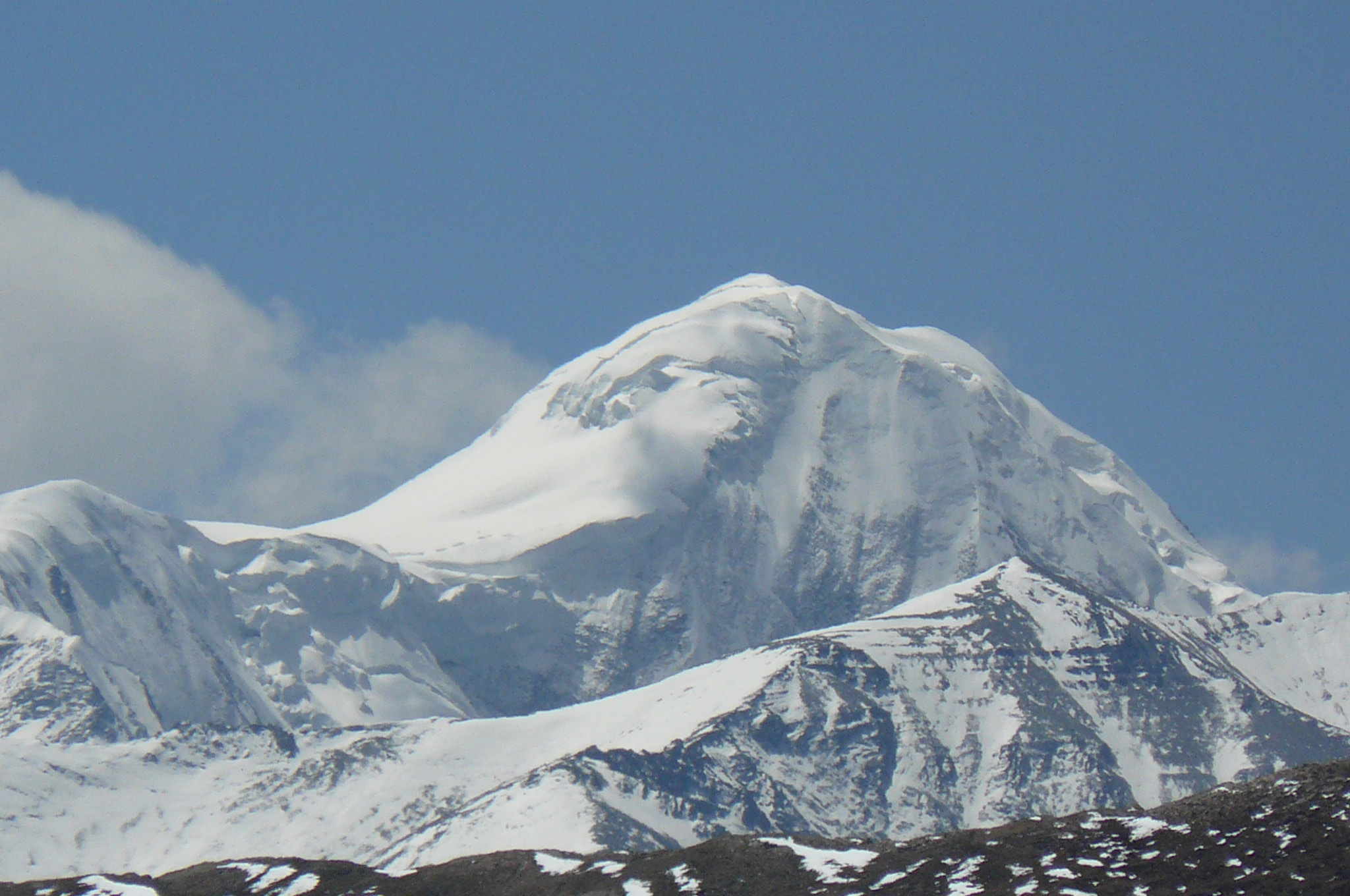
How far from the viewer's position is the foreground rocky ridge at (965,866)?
486 ft

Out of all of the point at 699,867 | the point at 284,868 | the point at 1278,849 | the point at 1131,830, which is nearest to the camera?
the point at 1278,849

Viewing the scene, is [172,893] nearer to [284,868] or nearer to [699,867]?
[284,868]

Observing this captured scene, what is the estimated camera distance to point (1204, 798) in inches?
6540

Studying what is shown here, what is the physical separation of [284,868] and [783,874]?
44.3 m

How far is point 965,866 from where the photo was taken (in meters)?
162

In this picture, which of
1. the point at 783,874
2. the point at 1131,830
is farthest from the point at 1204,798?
the point at 783,874

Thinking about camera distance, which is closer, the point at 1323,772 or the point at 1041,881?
the point at 1041,881

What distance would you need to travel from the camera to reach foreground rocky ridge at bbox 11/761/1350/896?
486ft

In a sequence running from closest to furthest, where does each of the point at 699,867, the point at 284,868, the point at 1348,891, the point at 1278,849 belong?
1. the point at 1348,891
2. the point at 1278,849
3. the point at 699,867
4. the point at 284,868

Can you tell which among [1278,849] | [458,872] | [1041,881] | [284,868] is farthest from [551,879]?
[1278,849]

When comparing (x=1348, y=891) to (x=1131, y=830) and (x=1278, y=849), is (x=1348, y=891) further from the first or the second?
(x=1131, y=830)

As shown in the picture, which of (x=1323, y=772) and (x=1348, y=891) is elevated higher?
(x=1323, y=772)

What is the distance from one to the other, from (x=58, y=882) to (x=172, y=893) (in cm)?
1431

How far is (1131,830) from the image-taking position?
→ 529ft
